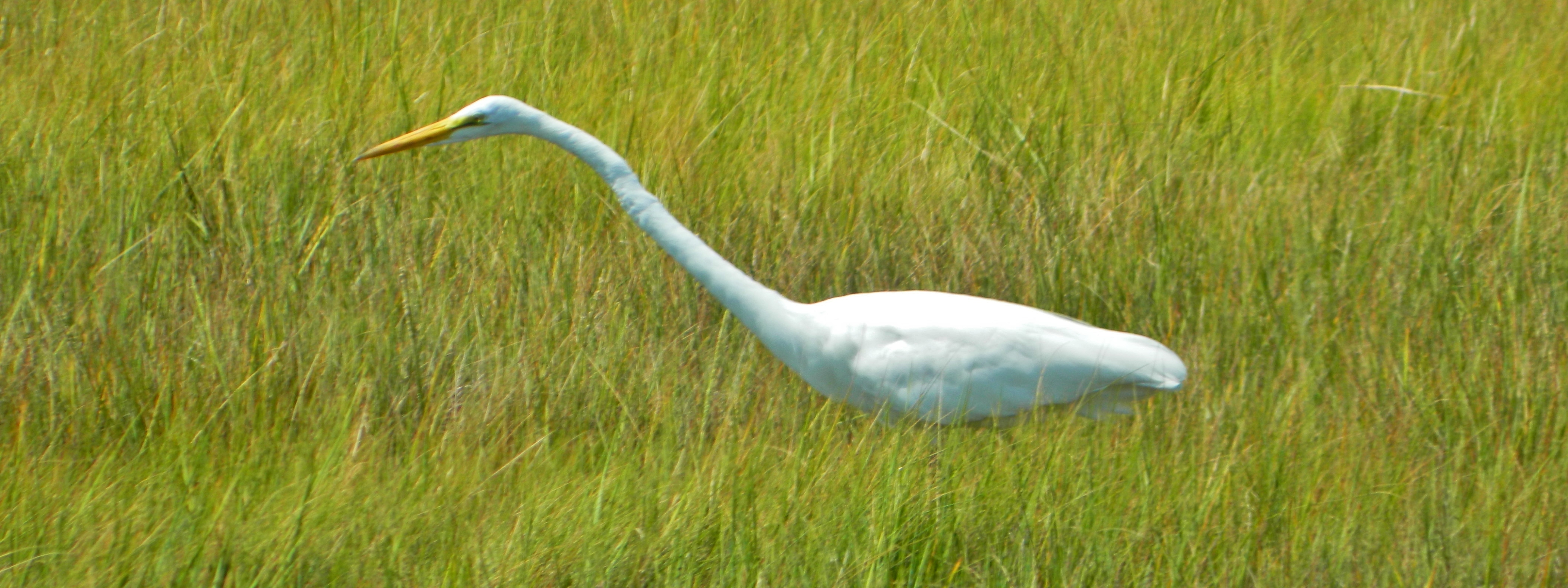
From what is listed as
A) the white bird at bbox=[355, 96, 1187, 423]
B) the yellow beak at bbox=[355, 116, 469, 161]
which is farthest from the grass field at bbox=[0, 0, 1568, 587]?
the yellow beak at bbox=[355, 116, 469, 161]

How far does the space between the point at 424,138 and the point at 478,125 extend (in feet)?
0.33

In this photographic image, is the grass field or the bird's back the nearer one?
the grass field

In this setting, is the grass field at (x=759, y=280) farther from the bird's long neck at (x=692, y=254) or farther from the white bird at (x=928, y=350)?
the bird's long neck at (x=692, y=254)

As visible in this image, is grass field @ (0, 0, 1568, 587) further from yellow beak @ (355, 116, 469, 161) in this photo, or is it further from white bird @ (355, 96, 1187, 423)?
yellow beak @ (355, 116, 469, 161)

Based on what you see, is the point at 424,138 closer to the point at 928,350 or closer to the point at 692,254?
the point at 692,254

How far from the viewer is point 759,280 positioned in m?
3.09

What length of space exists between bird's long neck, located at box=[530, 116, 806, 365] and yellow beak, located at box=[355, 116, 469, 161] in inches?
5.6

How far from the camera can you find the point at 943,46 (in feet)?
13.4

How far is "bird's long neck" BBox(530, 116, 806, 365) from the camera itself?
7.79ft

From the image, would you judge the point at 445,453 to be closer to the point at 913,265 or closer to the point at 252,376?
the point at 252,376

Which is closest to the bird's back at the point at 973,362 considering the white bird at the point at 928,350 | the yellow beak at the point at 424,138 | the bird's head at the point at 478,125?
the white bird at the point at 928,350

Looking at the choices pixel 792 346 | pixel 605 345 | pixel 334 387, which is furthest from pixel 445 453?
pixel 792 346

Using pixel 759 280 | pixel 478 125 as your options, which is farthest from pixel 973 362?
pixel 478 125

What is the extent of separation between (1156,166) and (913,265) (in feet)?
2.39
